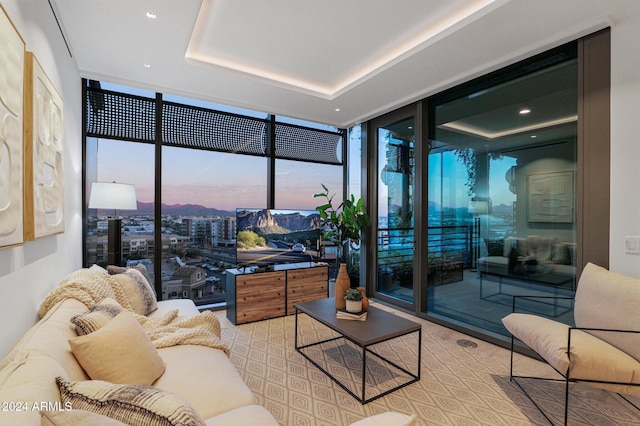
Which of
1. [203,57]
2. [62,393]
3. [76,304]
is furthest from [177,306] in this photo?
[203,57]

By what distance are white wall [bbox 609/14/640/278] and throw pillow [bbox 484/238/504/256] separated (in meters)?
0.89

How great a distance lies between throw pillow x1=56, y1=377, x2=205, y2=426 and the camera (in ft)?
2.92

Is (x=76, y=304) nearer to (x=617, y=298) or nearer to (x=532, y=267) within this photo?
(x=617, y=298)

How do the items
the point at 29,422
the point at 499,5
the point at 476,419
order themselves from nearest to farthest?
the point at 29,422, the point at 476,419, the point at 499,5

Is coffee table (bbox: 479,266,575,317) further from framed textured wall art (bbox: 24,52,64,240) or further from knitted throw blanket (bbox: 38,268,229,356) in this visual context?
framed textured wall art (bbox: 24,52,64,240)

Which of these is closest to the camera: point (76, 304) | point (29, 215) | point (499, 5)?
point (29, 215)

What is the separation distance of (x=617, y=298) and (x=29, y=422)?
2.94 m

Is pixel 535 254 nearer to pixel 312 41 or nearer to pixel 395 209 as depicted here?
pixel 395 209

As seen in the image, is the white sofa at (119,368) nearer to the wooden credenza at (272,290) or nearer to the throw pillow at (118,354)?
the throw pillow at (118,354)

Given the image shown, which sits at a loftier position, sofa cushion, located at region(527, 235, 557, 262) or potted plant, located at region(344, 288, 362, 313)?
sofa cushion, located at region(527, 235, 557, 262)

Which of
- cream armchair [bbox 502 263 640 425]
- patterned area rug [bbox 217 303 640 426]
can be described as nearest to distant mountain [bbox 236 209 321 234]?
patterned area rug [bbox 217 303 640 426]

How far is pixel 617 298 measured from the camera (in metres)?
2.01

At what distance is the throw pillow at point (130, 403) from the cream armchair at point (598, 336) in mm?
2041

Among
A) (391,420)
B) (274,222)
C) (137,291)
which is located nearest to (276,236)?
(274,222)
